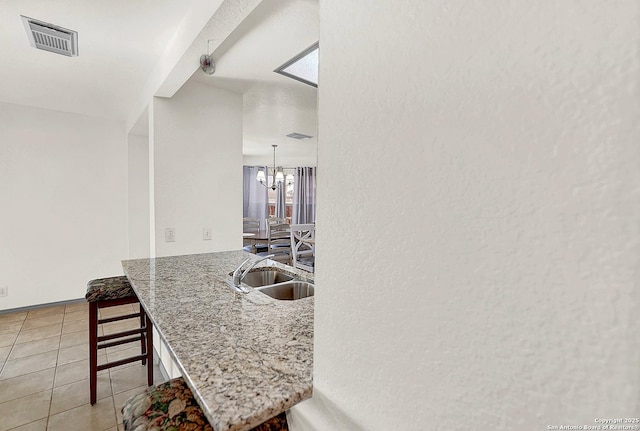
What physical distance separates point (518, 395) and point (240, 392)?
51 cm

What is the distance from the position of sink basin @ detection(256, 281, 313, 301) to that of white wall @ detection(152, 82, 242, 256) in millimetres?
1280

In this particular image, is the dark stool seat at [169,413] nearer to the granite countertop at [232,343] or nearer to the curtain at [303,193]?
the granite countertop at [232,343]

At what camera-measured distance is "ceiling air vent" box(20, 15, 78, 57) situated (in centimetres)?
175

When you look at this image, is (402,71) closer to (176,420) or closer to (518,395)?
(518,395)

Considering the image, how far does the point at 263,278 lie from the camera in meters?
1.89

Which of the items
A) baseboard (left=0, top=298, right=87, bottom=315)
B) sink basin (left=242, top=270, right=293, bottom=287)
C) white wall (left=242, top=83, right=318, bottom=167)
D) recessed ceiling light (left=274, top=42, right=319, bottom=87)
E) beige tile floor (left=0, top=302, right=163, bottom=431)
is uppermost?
white wall (left=242, top=83, right=318, bottom=167)

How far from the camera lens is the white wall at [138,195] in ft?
12.5

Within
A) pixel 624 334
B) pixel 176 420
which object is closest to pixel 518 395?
pixel 624 334

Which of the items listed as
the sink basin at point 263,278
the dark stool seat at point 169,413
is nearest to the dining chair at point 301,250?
the sink basin at point 263,278

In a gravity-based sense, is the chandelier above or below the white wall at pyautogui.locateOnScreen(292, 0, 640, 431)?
above

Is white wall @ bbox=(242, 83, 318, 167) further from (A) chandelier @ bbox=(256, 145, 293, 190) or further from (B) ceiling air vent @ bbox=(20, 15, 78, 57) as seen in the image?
(B) ceiling air vent @ bbox=(20, 15, 78, 57)

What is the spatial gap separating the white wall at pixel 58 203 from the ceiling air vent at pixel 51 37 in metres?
1.88

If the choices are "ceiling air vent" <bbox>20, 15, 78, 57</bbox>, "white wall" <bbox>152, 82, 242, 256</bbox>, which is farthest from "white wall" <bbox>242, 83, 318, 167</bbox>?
"ceiling air vent" <bbox>20, 15, 78, 57</bbox>

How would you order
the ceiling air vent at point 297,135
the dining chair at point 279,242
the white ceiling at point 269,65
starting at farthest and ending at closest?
the dining chair at point 279,242
the ceiling air vent at point 297,135
the white ceiling at point 269,65
